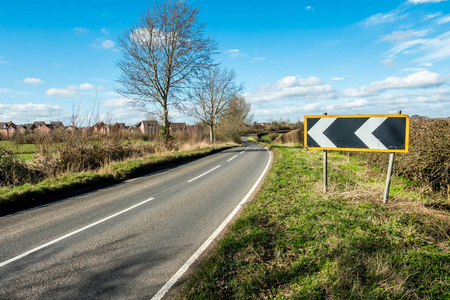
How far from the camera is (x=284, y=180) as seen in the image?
809 centimetres

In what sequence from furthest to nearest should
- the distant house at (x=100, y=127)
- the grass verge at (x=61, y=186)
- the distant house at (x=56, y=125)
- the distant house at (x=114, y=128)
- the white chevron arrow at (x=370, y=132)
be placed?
the distant house at (x=114, y=128), the distant house at (x=100, y=127), the distant house at (x=56, y=125), the grass verge at (x=61, y=186), the white chevron arrow at (x=370, y=132)

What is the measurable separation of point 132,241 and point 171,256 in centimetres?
101

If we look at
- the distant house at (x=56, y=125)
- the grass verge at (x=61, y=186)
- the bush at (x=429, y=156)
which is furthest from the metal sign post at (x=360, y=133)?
the distant house at (x=56, y=125)

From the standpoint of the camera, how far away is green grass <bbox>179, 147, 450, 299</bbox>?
264 cm

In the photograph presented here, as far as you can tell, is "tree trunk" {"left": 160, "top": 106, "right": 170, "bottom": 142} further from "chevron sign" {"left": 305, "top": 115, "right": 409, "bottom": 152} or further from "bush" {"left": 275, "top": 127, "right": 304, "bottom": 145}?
"bush" {"left": 275, "top": 127, "right": 304, "bottom": 145}

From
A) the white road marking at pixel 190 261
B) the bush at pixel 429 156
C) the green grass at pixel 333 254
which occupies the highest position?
the bush at pixel 429 156

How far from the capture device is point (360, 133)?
16.9ft

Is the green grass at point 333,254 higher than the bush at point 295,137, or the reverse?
the bush at point 295,137

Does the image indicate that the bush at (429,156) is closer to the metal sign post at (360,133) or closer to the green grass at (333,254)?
the green grass at (333,254)

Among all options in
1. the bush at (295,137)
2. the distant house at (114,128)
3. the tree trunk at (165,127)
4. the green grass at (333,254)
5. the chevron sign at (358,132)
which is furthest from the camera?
the bush at (295,137)

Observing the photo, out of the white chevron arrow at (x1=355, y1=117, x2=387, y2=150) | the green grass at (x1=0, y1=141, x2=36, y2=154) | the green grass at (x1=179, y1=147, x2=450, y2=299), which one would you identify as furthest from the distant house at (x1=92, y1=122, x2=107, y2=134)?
the white chevron arrow at (x1=355, y1=117, x2=387, y2=150)

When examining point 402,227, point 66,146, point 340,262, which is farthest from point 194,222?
point 66,146

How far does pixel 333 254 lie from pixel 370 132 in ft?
9.83

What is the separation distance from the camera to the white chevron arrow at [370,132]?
16.1 ft
